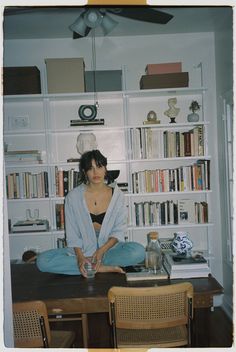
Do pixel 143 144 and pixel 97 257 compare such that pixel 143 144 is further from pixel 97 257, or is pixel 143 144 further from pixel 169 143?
pixel 97 257

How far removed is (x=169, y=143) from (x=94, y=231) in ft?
3.98

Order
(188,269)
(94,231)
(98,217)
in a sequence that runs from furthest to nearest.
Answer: (98,217) < (94,231) < (188,269)

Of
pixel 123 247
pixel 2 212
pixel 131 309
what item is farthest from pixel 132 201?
pixel 2 212

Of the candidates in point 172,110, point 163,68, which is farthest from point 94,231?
point 163,68

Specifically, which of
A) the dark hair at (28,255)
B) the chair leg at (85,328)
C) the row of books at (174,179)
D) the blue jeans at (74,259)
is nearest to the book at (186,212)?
the row of books at (174,179)

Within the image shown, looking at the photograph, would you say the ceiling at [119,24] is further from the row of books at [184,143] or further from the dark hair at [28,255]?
the dark hair at [28,255]

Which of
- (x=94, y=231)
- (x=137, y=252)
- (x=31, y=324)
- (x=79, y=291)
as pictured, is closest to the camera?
(x=31, y=324)

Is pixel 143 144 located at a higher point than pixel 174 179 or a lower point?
higher

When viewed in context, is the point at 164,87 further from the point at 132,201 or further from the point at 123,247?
the point at 123,247

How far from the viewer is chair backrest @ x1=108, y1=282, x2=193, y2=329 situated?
1454 mm

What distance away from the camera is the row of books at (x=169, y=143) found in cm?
320

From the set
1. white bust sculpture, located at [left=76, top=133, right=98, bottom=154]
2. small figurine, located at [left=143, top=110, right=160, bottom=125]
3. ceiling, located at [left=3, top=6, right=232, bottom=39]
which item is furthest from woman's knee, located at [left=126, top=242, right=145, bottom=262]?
ceiling, located at [left=3, top=6, right=232, bottom=39]

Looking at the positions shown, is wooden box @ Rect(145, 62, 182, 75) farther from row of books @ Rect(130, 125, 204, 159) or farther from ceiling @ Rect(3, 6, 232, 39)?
row of books @ Rect(130, 125, 204, 159)

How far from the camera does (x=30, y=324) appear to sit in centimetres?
145
